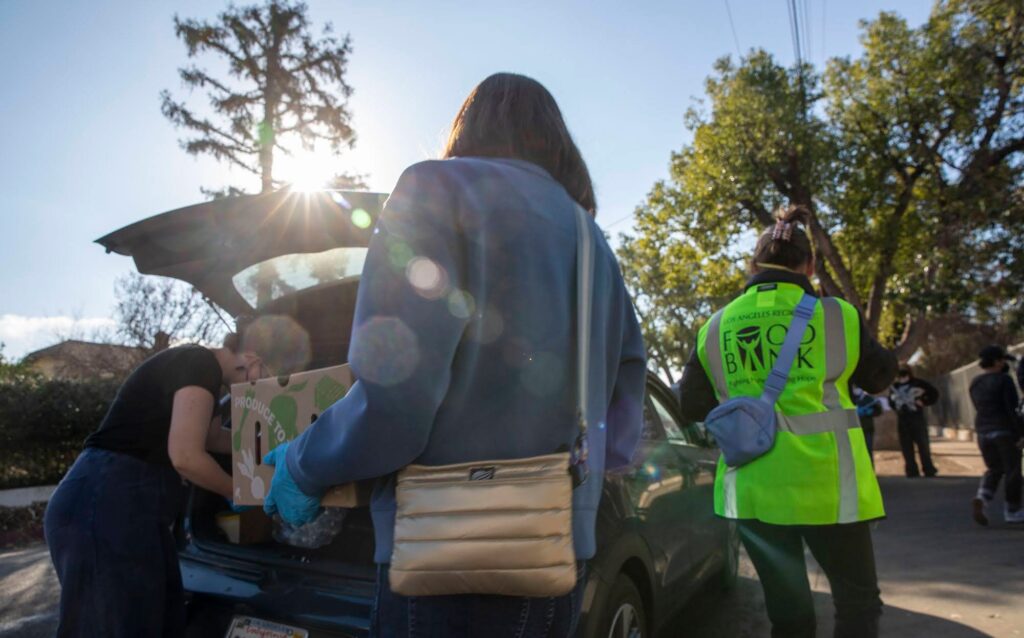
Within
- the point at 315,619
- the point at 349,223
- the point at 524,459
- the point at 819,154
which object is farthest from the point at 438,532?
the point at 819,154

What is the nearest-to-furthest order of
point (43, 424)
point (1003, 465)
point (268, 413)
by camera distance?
1. point (268, 413)
2. point (1003, 465)
3. point (43, 424)

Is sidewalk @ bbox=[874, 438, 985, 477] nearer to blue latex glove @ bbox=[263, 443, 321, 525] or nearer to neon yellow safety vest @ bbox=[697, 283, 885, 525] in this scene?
neon yellow safety vest @ bbox=[697, 283, 885, 525]

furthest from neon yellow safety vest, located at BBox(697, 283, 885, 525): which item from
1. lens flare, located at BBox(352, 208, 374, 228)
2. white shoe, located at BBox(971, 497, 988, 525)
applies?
white shoe, located at BBox(971, 497, 988, 525)

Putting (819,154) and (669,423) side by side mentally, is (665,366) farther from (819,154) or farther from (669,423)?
(669,423)

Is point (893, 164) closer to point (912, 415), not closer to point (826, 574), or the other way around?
point (912, 415)

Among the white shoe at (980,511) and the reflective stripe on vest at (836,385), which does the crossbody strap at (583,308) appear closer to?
the reflective stripe on vest at (836,385)

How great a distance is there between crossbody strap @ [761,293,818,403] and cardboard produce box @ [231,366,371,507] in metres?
1.38

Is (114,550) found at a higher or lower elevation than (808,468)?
lower

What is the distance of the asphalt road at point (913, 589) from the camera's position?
416cm

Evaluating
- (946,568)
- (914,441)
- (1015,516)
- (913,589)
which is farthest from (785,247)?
(914,441)

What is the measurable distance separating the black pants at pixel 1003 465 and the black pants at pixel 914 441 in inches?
162

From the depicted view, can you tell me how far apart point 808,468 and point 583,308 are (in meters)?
1.35

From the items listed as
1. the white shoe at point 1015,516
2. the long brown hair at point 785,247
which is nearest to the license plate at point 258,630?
the long brown hair at point 785,247

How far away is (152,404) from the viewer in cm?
259
